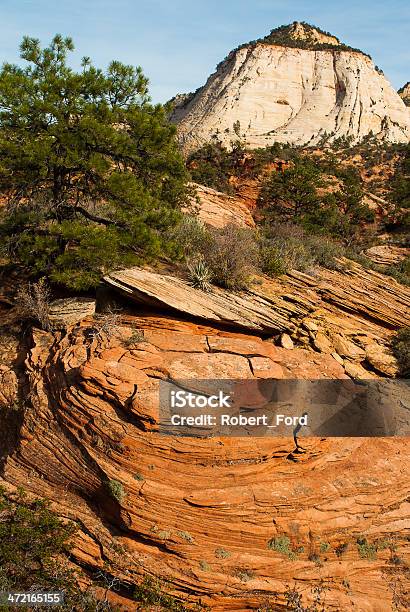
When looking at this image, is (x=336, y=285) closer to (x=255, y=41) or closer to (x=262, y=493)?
(x=262, y=493)

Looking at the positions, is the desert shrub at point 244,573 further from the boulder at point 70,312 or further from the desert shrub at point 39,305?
the desert shrub at point 39,305

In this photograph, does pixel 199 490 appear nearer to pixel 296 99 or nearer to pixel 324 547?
pixel 324 547

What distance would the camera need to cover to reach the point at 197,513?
7.10 metres

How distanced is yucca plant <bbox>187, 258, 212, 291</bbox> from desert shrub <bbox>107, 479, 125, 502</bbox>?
A: 14.4ft

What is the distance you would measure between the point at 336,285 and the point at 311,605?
7726 mm

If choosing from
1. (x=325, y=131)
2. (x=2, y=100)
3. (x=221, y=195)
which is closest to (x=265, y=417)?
(x=2, y=100)

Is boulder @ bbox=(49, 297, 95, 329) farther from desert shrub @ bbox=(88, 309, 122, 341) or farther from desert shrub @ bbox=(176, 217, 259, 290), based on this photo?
desert shrub @ bbox=(176, 217, 259, 290)

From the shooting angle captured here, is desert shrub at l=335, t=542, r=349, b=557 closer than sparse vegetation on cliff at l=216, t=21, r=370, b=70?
Yes

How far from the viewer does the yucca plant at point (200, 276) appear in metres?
10.0

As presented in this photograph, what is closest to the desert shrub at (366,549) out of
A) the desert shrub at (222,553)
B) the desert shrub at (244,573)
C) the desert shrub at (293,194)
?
the desert shrub at (244,573)

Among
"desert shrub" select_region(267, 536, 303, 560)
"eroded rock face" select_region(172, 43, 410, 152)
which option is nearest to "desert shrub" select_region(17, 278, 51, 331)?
"desert shrub" select_region(267, 536, 303, 560)

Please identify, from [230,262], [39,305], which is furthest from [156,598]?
[230,262]

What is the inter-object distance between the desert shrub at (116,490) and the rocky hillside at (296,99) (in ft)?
148

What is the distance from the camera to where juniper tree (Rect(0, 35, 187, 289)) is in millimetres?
9516
